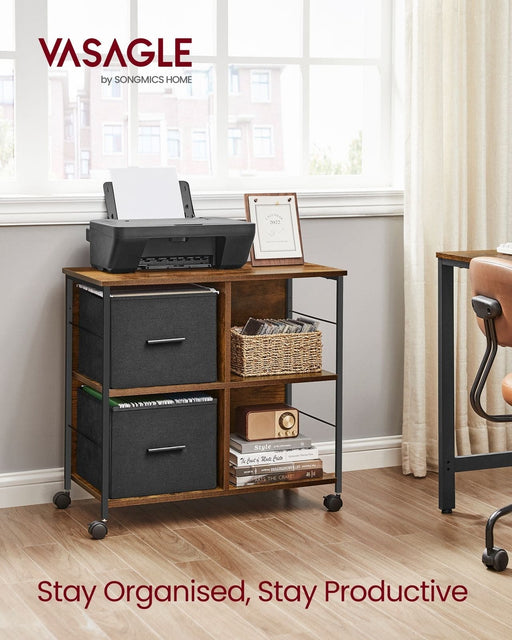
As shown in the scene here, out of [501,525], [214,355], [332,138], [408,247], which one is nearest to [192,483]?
[214,355]

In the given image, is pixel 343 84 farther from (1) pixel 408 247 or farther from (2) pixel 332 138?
(1) pixel 408 247

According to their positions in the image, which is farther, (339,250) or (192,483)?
(339,250)

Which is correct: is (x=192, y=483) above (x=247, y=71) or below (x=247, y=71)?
below

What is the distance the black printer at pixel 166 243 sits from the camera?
310 centimetres

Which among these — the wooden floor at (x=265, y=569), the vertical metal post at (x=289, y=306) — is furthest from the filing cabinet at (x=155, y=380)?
the vertical metal post at (x=289, y=306)

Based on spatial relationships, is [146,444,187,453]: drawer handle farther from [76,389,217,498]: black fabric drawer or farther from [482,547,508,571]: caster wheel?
[482,547,508,571]: caster wheel

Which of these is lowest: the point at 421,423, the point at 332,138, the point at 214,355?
the point at 421,423

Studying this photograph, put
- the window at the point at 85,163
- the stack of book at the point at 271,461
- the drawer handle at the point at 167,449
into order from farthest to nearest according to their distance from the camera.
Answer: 1. the window at the point at 85,163
2. the stack of book at the point at 271,461
3. the drawer handle at the point at 167,449

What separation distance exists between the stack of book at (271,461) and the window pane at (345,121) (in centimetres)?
106

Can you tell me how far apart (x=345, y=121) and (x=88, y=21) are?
99 cm

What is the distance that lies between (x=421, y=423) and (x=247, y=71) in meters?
1.37

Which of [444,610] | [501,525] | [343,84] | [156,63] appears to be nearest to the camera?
[444,610]

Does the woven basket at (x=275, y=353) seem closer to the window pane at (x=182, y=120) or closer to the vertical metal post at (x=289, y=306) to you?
the vertical metal post at (x=289, y=306)

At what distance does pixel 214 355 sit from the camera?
3252mm
